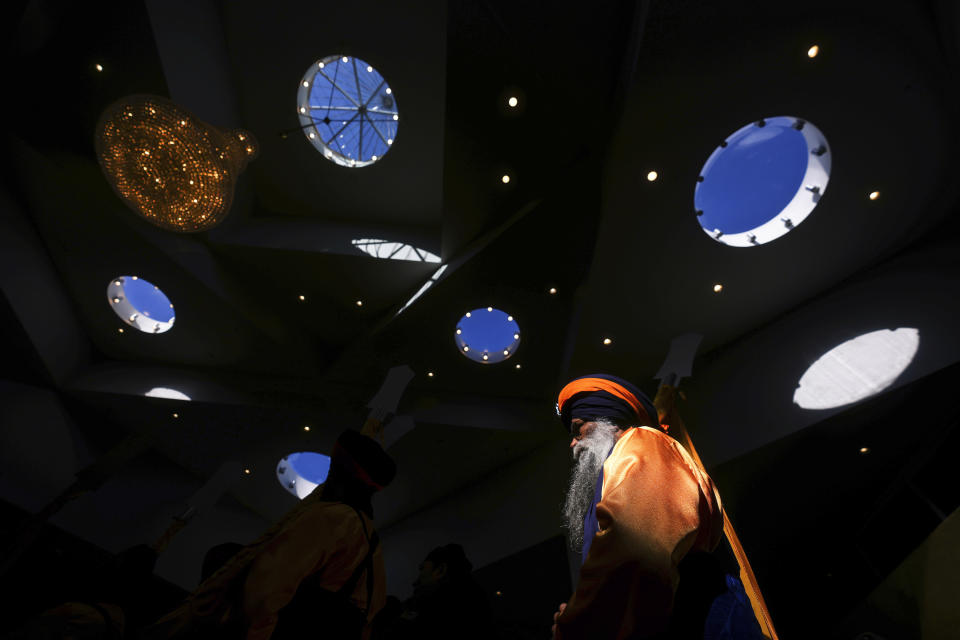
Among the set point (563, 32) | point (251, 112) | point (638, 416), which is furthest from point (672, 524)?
point (251, 112)

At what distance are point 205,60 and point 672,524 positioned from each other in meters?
9.01

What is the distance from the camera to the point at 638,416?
224 centimetres

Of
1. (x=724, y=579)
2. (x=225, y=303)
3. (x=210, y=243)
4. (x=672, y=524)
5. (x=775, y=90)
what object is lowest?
(x=724, y=579)

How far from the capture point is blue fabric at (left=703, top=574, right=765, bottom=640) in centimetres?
133

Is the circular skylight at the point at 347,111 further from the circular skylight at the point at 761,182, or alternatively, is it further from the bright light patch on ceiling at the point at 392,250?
the circular skylight at the point at 761,182

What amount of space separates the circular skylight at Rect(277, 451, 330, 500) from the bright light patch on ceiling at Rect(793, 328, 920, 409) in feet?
32.7

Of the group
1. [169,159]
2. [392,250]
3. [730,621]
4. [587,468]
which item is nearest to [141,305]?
[392,250]

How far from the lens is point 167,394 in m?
9.16

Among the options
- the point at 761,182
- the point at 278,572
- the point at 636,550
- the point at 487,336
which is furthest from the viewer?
the point at 487,336

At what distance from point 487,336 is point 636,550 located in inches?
299

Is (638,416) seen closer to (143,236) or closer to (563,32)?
(563,32)

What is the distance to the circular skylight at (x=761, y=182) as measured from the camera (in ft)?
17.5

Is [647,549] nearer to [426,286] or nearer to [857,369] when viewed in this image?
[857,369]

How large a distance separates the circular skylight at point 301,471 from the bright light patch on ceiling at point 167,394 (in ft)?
9.21
